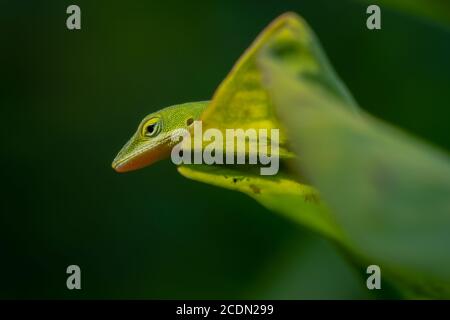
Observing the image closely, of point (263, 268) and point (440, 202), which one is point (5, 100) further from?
point (440, 202)

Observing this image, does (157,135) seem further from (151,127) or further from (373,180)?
(373,180)

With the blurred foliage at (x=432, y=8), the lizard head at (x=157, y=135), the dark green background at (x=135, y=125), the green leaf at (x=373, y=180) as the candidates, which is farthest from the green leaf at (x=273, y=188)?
the dark green background at (x=135, y=125)

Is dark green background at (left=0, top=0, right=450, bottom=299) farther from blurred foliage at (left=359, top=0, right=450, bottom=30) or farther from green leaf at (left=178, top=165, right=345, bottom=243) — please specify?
green leaf at (left=178, top=165, right=345, bottom=243)

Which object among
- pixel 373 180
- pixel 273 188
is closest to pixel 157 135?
pixel 273 188

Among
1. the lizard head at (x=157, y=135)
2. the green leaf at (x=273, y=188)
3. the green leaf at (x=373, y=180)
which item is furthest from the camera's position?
the lizard head at (x=157, y=135)

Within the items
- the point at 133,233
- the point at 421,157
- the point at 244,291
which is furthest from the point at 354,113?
the point at 133,233

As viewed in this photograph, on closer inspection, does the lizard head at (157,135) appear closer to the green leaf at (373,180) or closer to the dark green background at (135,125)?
the dark green background at (135,125)
